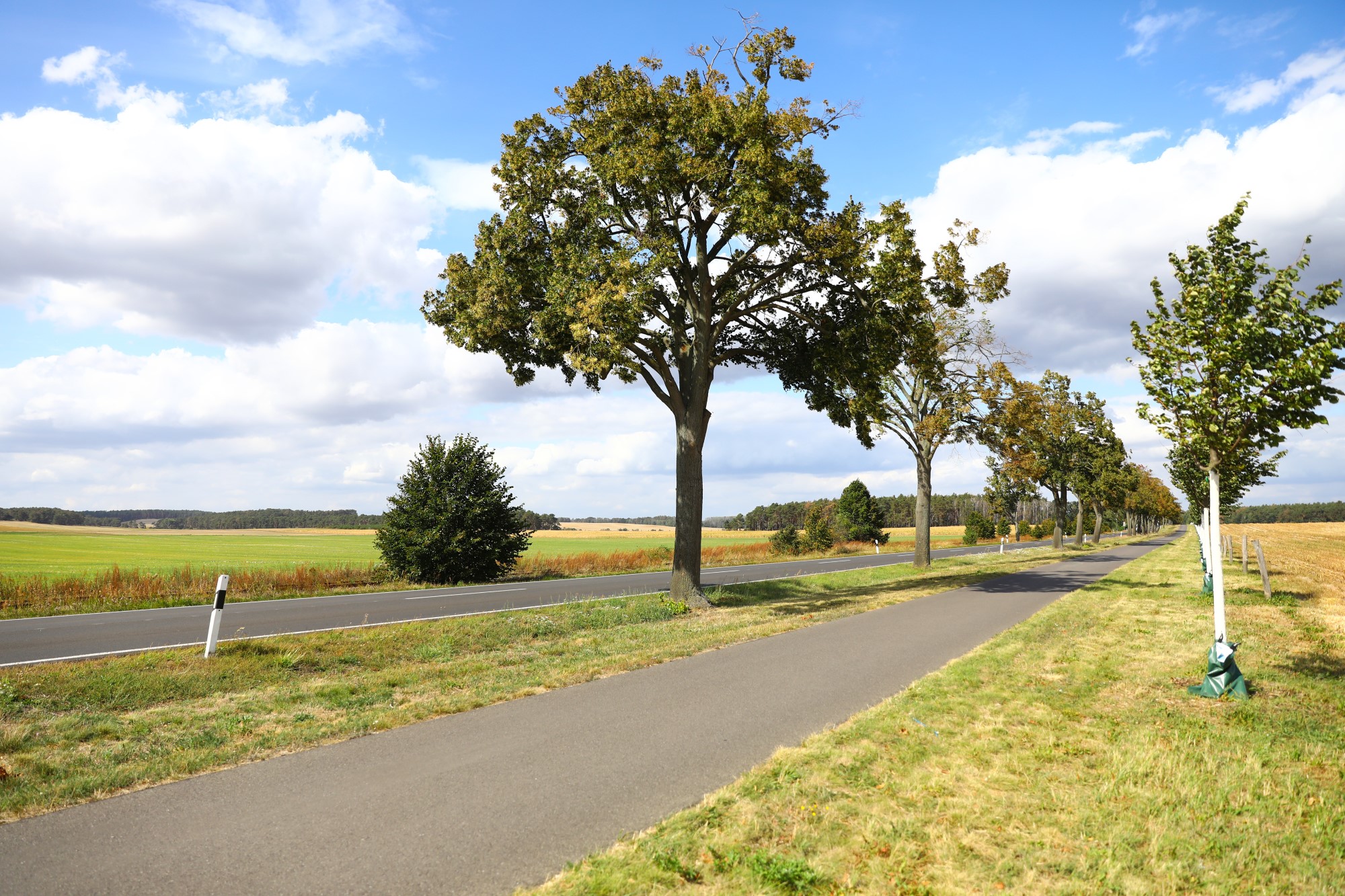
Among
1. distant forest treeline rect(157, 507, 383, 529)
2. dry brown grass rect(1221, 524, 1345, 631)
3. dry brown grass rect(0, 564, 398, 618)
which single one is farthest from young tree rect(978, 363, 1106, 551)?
distant forest treeline rect(157, 507, 383, 529)

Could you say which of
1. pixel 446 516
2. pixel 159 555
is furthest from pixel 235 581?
pixel 159 555

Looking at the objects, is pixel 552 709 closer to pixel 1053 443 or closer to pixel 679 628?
pixel 679 628

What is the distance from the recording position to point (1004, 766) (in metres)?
5.44

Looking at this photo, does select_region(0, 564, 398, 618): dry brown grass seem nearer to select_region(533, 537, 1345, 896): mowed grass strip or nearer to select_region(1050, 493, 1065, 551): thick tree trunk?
select_region(533, 537, 1345, 896): mowed grass strip

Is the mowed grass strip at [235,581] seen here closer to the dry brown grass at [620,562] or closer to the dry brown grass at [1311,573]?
the dry brown grass at [620,562]

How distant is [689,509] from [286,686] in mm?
9374

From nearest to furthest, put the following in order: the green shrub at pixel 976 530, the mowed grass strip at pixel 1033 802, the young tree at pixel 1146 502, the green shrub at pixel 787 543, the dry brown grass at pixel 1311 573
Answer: the mowed grass strip at pixel 1033 802 → the dry brown grass at pixel 1311 573 → the green shrub at pixel 787 543 → the green shrub at pixel 976 530 → the young tree at pixel 1146 502

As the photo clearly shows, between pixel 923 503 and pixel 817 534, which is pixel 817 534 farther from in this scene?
pixel 923 503

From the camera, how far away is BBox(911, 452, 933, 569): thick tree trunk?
26953 millimetres

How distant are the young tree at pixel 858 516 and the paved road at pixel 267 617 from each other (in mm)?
31962

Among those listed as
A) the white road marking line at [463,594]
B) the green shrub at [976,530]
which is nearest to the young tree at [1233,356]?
the white road marking line at [463,594]

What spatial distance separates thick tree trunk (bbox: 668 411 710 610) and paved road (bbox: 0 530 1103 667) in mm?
2461

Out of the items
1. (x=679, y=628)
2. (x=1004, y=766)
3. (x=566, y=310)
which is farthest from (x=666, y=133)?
(x=1004, y=766)

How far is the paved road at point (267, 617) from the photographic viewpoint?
10750 mm
